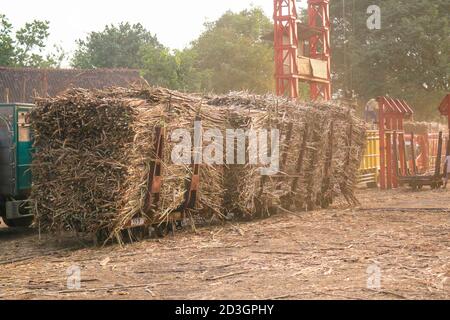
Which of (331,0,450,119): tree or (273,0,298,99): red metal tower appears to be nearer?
(273,0,298,99): red metal tower

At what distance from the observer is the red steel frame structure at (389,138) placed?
64.8ft

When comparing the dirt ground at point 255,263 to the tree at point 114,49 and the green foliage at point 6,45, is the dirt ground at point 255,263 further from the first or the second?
the tree at point 114,49

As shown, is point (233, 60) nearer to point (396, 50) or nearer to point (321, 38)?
point (396, 50)

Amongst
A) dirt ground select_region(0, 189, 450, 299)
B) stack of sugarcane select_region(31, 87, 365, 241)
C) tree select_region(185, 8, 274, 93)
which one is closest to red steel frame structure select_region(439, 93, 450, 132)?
dirt ground select_region(0, 189, 450, 299)

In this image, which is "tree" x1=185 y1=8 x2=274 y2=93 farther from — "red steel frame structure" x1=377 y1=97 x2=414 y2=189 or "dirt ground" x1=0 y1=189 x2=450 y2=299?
"dirt ground" x1=0 y1=189 x2=450 y2=299

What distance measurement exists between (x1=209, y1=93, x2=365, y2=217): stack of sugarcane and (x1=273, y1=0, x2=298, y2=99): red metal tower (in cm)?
1231

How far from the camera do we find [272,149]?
12039mm

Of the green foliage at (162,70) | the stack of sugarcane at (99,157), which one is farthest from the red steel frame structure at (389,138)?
the green foliage at (162,70)

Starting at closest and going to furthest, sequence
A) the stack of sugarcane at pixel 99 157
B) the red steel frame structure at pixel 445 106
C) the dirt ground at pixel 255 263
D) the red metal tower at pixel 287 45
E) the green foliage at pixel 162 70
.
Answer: the dirt ground at pixel 255 263
the stack of sugarcane at pixel 99 157
the red steel frame structure at pixel 445 106
the red metal tower at pixel 287 45
the green foliage at pixel 162 70

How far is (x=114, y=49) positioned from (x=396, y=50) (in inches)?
824

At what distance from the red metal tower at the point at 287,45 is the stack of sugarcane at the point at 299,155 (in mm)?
12308

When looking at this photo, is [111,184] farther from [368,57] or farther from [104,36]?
[104,36]

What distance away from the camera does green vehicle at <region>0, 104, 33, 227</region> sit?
35.9 feet

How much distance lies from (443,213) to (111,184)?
21.7ft
